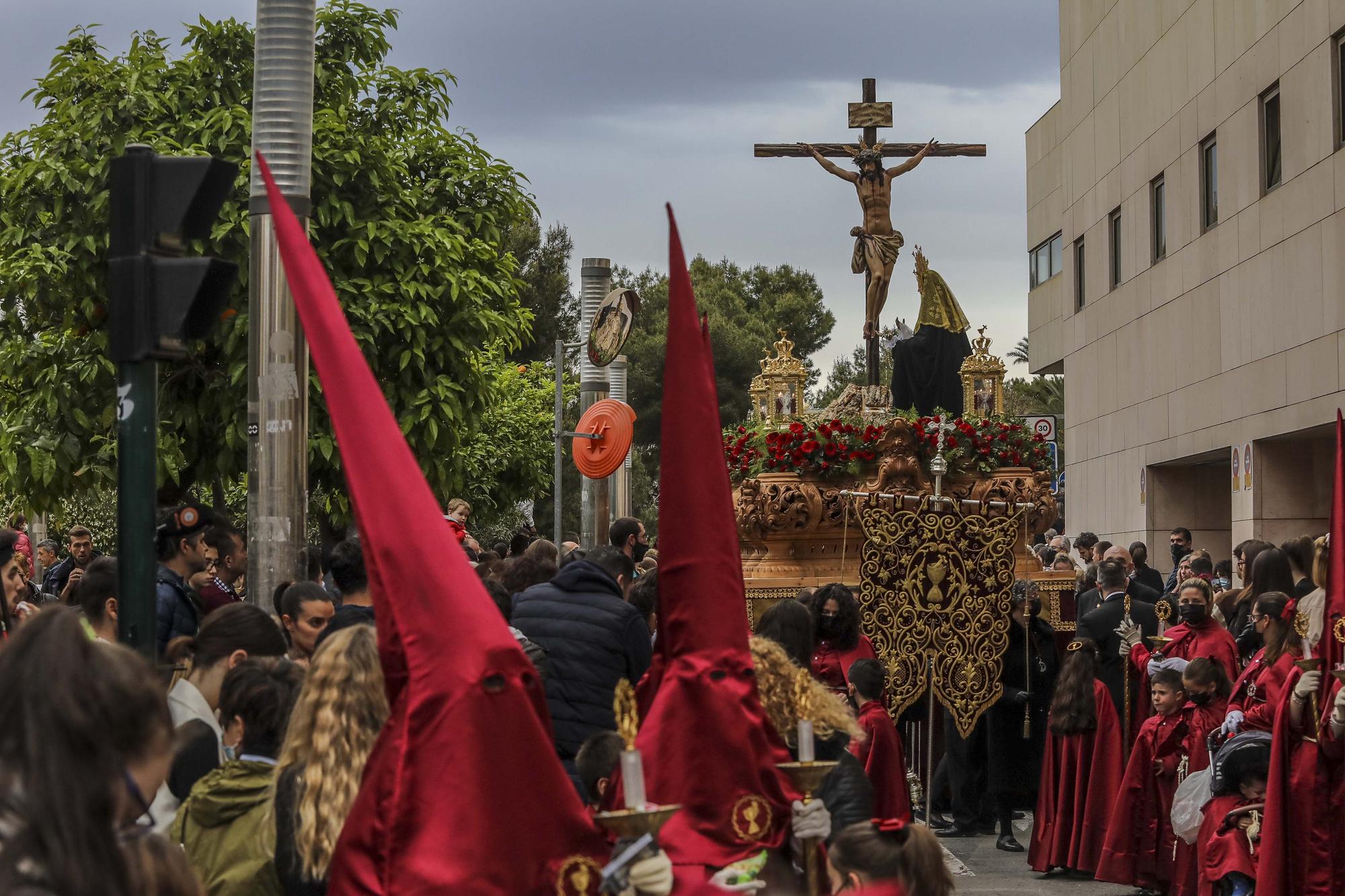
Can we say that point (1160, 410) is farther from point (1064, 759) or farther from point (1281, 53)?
point (1064, 759)

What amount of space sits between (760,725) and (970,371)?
1198 centimetres

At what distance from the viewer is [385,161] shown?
14477mm

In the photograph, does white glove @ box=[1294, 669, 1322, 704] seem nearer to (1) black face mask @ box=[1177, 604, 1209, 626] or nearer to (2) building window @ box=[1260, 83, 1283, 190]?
(1) black face mask @ box=[1177, 604, 1209, 626]

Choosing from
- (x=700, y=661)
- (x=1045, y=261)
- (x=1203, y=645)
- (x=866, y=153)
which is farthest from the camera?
(x=1045, y=261)

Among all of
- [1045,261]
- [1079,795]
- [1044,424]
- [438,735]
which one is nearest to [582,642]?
[438,735]

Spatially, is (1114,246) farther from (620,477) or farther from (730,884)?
(730,884)

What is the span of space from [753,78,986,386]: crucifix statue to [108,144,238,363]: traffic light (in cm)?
1150

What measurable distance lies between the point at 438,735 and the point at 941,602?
23.1 ft

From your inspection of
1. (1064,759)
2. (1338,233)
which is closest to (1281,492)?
(1338,233)

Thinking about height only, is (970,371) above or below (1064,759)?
above

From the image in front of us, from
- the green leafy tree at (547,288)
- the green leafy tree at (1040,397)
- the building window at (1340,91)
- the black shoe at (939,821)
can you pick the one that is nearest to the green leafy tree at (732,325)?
the green leafy tree at (547,288)

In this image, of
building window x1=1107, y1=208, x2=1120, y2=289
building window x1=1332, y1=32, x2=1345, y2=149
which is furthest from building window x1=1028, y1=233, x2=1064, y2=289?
building window x1=1332, y1=32, x2=1345, y2=149

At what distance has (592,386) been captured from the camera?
23.9 meters

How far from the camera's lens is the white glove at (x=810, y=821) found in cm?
399
